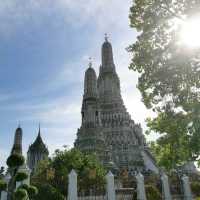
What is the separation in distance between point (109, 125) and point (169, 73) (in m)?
63.8

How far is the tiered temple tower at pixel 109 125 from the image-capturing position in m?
67.7

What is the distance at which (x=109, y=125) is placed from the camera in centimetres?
7612

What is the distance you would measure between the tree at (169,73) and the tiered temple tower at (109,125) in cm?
4856

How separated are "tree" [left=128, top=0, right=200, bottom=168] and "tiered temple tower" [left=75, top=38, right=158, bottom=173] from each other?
48.6 m

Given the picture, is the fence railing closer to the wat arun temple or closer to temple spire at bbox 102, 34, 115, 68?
the wat arun temple

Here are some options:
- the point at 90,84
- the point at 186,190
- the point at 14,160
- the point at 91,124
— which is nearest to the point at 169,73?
the point at 14,160

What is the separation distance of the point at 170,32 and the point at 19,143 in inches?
3103

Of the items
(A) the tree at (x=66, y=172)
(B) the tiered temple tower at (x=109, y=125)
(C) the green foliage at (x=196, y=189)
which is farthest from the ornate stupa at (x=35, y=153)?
(C) the green foliage at (x=196, y=189)

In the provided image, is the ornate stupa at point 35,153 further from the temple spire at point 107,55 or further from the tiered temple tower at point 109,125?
the temple spire at point 107,55

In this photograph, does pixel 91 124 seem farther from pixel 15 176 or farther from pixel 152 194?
pixel 15 176

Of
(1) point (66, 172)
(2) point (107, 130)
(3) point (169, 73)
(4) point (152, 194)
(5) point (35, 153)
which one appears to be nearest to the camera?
(3) point (169, 73)

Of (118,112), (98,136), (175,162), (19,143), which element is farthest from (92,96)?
(175,162)

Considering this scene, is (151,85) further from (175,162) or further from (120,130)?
(120,130)

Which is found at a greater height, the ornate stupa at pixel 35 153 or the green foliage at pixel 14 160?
the ornate stupa at pixel 35 153
